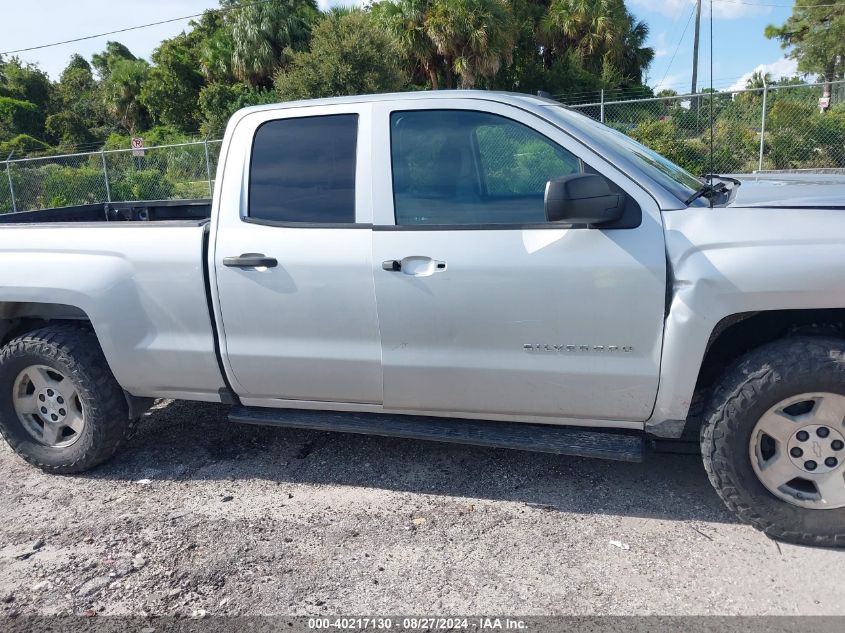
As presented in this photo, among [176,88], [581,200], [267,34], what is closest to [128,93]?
[176,88]

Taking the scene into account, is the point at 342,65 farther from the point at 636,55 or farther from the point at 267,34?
the point at 636,55

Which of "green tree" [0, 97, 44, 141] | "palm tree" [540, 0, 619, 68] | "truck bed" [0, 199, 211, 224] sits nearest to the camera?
"truck bed" [0, 199, 211, 224]

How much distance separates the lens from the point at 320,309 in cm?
337

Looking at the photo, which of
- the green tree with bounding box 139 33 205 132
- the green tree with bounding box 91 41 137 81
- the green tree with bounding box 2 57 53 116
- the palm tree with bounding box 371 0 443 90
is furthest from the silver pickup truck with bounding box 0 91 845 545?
the green tree with bounding box 91 41 137 81

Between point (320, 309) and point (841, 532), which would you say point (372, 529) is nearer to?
point (320, 309)

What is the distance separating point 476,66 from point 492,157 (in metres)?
21.4

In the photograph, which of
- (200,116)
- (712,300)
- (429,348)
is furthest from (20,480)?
(200,116)

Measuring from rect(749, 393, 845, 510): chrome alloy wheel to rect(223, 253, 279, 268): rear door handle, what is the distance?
2325mm

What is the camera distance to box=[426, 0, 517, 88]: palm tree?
22547 millimetres

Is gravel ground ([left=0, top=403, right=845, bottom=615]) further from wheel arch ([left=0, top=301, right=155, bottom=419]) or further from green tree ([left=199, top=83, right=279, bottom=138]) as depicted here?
green tree ([left=199, top=83, right=279, bottom=138])

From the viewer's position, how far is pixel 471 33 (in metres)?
22.7

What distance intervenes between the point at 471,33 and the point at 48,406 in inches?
843

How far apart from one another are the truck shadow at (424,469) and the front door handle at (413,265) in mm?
1188

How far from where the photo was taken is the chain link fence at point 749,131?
44.2 ft
